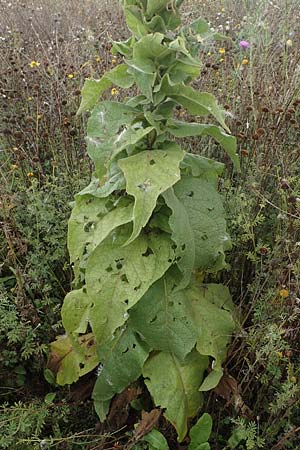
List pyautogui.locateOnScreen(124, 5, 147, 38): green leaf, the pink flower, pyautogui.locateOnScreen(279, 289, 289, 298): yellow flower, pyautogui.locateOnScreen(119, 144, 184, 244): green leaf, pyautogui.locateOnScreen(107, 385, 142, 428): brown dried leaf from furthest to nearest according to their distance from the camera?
the pink flower → pyautogui.locateOnScreen(107, 385, 142, 428): brown dried leaf → pyautogui.locateOnScreen(279, 289, 289, 298): yellow flower → pyautogui.locateOnScreen(124, 5, 147, 38): green leaf → pyautogui.locateOnScreen(119, 144, 184, 244): green leaf

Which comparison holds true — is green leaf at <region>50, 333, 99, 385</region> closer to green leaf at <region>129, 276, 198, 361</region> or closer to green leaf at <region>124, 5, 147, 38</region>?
Answer: green leaf at <region>129, 276, 198, 361</region>

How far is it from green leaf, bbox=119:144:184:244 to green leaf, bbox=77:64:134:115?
0.27m

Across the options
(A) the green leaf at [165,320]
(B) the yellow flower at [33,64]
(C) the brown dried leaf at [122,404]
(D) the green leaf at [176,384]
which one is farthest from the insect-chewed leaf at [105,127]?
(B) the yellow flower at [33,64]

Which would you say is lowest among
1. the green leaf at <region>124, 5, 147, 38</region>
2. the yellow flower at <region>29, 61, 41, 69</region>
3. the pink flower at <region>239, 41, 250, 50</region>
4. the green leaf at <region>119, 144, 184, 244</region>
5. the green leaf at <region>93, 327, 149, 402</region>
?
the green leaf at <region>93, 327, 149, 402</region>

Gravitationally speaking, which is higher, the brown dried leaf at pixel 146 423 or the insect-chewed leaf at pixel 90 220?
the insect-chewed leaf at pixel 90 220

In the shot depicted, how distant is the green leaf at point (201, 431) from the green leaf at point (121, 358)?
0.30 meters

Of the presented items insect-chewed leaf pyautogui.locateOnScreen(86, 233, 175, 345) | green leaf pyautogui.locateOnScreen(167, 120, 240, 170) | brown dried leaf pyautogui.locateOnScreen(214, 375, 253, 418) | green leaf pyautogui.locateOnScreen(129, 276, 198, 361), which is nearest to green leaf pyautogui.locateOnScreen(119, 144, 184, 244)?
green leaf pyautogui.locateOnScreen(167, 120, 240, 170)

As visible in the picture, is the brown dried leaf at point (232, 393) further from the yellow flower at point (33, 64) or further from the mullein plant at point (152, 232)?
the yellow flower at point (33, 64)

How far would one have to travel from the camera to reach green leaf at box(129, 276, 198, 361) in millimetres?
1892

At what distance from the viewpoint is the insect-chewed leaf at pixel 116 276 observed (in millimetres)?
1788

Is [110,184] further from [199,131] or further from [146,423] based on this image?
[146,423]

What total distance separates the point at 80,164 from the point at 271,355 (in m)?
1.60

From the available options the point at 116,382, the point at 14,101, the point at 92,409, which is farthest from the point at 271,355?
the point at 14,101

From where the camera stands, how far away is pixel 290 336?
2.09m
